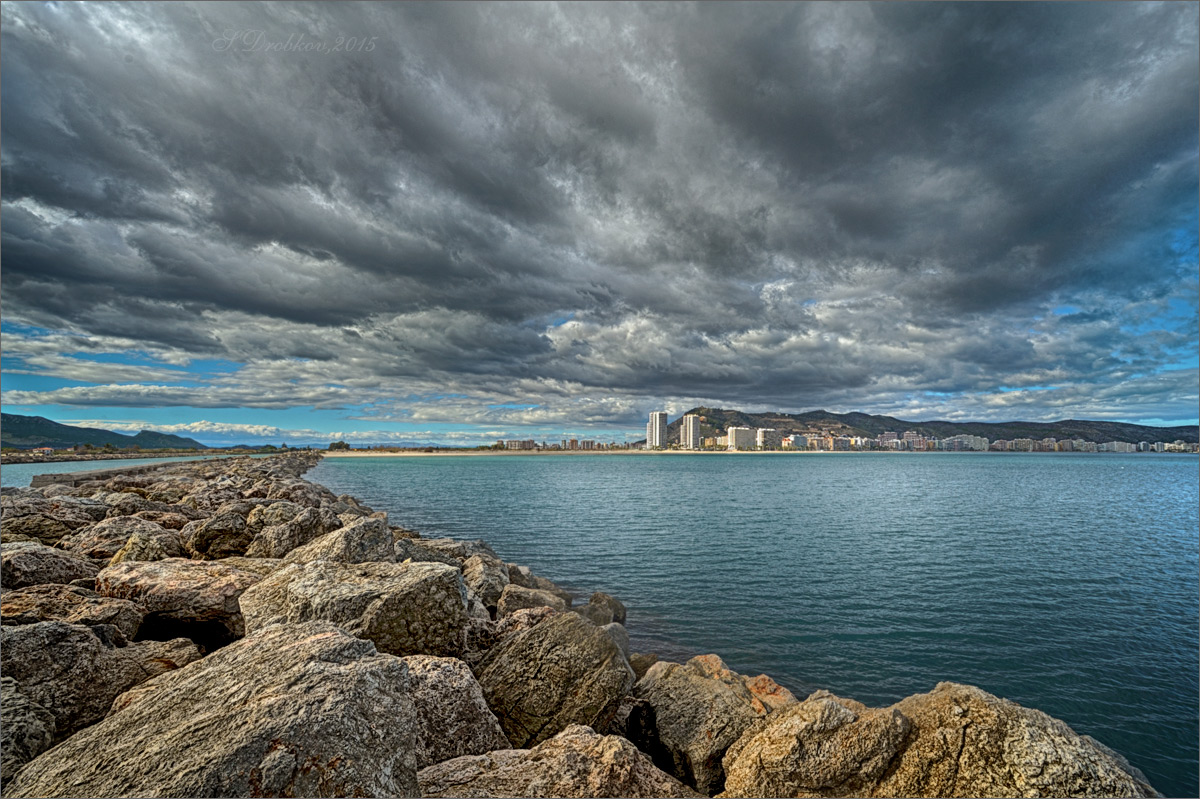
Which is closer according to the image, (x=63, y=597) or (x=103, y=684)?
(x=103, y=684)

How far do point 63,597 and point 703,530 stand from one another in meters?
39.1

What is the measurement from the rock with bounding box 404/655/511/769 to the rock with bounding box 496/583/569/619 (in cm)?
751

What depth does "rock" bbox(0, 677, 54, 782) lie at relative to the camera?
6133 millimetres

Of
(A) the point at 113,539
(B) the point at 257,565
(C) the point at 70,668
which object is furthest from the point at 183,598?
(A) the point at 113,539

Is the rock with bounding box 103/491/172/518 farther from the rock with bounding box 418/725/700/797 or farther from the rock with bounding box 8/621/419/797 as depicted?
the rock with bounding box 418/725/700/797

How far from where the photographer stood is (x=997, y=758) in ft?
24.1

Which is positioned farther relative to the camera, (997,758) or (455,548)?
(455,548)

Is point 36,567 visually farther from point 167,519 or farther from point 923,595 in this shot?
point 923,595

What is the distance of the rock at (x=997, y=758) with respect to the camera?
22.9 ft

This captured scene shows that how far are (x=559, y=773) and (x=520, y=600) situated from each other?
10623 millimetres

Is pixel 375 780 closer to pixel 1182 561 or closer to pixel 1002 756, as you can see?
pixel 1002 756

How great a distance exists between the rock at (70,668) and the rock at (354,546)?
13.0 ft

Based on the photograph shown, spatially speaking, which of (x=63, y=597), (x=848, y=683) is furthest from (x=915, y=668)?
(x=63, y=597)

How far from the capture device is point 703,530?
43.4m
